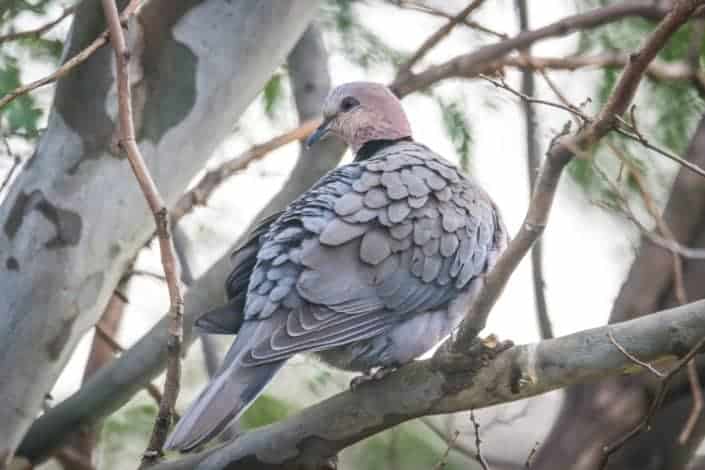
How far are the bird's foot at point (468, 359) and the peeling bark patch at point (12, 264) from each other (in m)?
1.26

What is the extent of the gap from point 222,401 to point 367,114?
5.08 ft

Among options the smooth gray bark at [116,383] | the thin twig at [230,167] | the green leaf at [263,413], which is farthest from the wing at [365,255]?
the green leaf at [263,413]

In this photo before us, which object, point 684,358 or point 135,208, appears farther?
point 135,208

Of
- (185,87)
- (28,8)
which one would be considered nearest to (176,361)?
(185,87)

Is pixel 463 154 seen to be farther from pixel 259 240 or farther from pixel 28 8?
pixel 28 8

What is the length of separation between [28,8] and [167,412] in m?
1.68

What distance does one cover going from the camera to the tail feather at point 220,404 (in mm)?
2637

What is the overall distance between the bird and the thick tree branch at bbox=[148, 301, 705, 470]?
0.47 ft

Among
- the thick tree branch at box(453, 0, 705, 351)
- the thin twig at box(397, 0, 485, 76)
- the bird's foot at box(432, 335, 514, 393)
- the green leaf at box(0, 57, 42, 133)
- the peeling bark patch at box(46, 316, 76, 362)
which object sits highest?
the thin twig at box(397, 0, 485, 76)

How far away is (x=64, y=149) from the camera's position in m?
3.28

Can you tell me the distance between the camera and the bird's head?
4039 mm

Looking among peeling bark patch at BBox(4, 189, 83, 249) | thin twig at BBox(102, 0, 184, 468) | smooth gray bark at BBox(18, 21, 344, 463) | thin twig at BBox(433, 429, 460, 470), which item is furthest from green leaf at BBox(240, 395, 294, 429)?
thin twig at BBox(102, 0, 184, 468)

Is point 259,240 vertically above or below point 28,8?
below

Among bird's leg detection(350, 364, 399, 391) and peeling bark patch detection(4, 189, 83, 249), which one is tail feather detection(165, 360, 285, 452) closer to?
bird's leg detection(350, 364, 399, 391)
